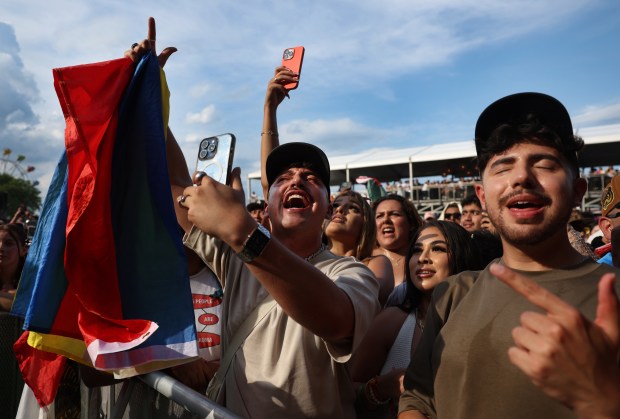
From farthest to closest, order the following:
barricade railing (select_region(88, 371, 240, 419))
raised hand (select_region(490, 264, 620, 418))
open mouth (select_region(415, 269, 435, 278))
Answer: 1. open mouth (select_region(415, 269, 435, 278))
2. barricade railing (select_region(88, 371, 240, 419))
3. raised hand (select_region(490, 264, 620, 418))

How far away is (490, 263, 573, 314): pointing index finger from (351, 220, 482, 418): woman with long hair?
4.62ft

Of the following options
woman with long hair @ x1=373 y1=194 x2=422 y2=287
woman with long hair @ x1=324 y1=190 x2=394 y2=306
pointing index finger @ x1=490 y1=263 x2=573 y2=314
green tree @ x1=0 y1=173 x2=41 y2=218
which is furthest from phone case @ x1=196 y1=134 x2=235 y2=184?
green tree @ x1=0 y1=173 x2=41 y2=218

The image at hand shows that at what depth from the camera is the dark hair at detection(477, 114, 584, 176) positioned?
1575 millimetres

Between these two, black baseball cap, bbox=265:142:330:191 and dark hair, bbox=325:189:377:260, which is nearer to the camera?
black baseball cap, bbox=265:142:330:191

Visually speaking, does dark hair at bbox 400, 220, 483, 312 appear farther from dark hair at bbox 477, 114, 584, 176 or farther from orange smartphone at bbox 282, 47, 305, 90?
orange smartphone at bbox 282, 47, 305, 90

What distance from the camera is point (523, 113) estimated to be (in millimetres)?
1660

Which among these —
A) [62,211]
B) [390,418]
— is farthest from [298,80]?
[390,418]

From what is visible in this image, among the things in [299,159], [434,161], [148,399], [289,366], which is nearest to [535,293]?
[289,366]

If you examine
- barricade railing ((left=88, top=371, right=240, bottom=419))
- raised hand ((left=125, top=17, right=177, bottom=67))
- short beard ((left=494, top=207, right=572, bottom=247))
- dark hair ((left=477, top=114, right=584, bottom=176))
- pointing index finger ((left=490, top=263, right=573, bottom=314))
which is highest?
raised hand ((left=125, top=17, right=177, bottom=67))

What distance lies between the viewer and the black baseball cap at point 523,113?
5.30 ft

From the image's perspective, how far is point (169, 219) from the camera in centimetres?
223

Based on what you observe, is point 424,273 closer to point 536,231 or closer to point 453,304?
point 453,304

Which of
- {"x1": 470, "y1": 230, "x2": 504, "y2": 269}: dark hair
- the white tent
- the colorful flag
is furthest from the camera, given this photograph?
the white tent

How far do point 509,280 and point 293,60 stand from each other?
271 cm
